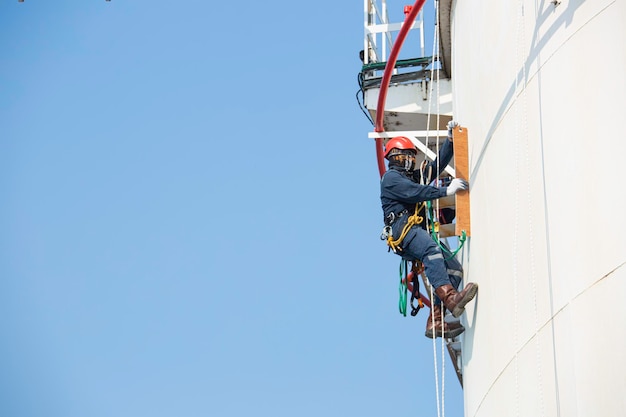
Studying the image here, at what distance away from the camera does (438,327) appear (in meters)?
12.7

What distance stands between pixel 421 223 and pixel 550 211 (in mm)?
3650

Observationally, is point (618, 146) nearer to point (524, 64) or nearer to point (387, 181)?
point (524, 64)

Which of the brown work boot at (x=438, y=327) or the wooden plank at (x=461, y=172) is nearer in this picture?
the wooden plank at (x=461, y=172)

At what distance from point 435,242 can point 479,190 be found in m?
1.18

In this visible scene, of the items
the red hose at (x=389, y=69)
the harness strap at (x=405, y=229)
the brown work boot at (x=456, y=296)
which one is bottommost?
the brown work boot at (x=456, y=296)

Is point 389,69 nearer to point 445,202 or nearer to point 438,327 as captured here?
point 445,202

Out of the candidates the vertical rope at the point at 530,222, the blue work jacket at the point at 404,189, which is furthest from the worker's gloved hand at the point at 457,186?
the vertical rope at the point at 530,222

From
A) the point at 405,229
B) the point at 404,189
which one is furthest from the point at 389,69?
the point at 405,229

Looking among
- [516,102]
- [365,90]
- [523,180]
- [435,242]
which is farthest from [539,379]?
[365,90]

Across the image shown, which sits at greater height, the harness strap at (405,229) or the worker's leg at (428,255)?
the harness strap at (405,229)

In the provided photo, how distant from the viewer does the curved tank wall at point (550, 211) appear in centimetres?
901

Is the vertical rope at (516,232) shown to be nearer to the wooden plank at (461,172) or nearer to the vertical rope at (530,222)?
the vertical rope at (530,222)

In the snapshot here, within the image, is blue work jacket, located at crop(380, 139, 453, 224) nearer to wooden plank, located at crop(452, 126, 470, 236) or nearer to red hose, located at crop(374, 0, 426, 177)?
wooden plank, located at crop(452, 126, 470, 236)

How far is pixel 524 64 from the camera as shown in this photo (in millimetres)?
10664
